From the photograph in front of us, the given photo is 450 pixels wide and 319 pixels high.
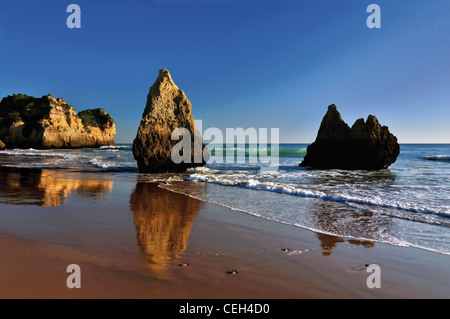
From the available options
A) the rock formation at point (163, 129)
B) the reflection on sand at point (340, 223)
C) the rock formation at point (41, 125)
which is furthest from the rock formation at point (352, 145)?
the rock formation at point (41, 125)

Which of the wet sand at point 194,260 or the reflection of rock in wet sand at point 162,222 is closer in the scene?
the wet sand at point 194,260

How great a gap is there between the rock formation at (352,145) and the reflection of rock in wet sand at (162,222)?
16866 millimetres

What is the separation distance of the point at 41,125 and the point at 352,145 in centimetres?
6396

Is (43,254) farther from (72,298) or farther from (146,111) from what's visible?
(146,111)

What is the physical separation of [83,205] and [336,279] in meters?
6.44

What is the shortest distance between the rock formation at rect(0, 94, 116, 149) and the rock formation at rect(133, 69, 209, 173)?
52.3m

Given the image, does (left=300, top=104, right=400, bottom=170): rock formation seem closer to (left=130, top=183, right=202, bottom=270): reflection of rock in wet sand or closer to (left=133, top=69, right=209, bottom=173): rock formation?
(left=133, top=69, right=209, bottom=173): rock formation

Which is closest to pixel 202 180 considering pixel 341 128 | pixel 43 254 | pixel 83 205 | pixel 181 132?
pixel 181 132

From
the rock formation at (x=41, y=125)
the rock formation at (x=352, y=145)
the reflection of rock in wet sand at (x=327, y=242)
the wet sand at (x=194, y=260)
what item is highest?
the rock formation at (x=41, y=125)

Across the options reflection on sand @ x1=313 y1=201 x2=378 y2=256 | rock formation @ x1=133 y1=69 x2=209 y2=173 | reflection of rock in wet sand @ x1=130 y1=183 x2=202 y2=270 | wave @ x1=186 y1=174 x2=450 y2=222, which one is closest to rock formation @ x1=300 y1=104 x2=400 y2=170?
rock formation @ x1=133 y1=69 x2=209 y2=173

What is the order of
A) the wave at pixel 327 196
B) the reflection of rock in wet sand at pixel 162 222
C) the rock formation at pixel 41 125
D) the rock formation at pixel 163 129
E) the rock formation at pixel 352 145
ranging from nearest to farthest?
the reflection of rock in wet sand at pixel 162 222 → the wave at pixel 327 196 → the rock formation at pixel 163 129 → the rock formation at pixel 352 145 → the rock formation at pixel 41 125

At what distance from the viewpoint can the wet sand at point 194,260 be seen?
271 cm

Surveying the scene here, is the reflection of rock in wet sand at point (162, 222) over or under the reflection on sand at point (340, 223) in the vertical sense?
over

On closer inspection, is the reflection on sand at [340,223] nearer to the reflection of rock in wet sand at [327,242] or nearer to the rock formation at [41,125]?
the reflection of rock in wet sand at [327,242]
